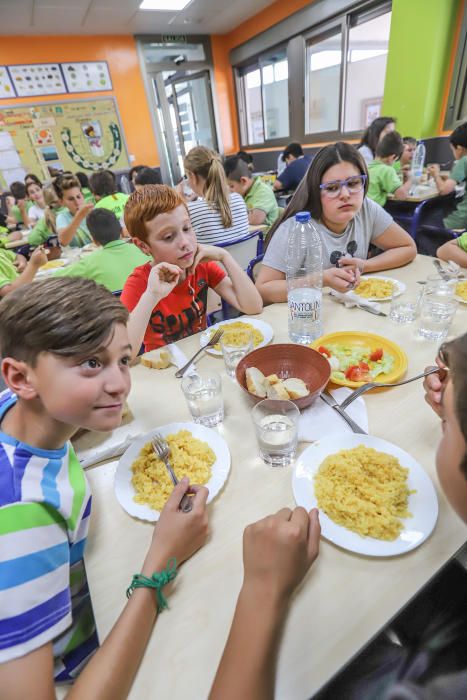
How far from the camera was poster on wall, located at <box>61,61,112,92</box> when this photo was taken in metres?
6.34

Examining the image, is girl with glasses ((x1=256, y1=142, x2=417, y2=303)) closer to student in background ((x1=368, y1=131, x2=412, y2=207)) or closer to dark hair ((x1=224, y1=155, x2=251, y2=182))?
student in background ((x1=368, y1=131, x2=412, y2=207))

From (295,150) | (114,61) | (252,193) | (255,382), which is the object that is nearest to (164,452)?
(255,382)

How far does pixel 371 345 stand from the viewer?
4.08 feet

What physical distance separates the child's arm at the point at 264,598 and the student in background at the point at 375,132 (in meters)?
4.76

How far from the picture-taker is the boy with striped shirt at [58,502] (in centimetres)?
53

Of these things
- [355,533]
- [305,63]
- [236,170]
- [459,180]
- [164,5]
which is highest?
[164,5]

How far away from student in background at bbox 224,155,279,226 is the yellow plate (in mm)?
2998

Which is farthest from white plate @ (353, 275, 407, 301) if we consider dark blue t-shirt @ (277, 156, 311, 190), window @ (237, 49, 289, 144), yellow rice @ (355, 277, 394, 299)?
window @ (237, 49, 289, 144)

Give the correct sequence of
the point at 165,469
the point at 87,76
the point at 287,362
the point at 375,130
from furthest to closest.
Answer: the point at 87,76
the point at 375,130
the point at 287,362
the point at 165,469

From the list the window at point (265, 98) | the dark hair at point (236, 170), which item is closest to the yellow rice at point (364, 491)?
the dark hair at point (236, 170)

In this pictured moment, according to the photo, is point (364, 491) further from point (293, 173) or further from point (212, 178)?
point (293, 173)

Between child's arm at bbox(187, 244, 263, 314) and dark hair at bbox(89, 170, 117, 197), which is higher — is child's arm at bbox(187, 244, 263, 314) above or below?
below

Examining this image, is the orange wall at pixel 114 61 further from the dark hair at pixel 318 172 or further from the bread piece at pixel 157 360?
the bread piece at pixel 157 360

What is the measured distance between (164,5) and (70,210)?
4493mm
